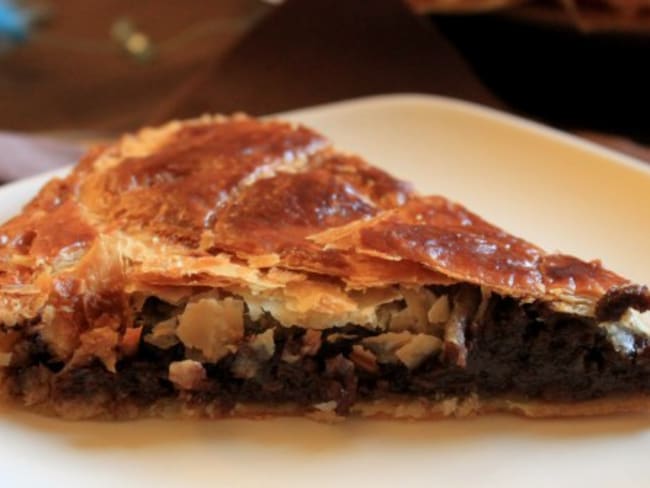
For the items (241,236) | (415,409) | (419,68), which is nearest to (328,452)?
(415,409)

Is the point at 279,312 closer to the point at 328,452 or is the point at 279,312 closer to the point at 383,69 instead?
the point at 328,452

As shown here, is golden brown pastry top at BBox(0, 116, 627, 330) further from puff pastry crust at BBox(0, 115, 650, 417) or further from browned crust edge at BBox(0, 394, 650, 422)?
browned crust edge at BBox(0, 394, 650, 422)

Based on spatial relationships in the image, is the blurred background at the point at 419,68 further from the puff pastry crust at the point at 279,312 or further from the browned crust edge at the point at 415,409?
the browned crust edge at the point at 415,409

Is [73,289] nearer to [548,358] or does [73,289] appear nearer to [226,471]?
[226,471]

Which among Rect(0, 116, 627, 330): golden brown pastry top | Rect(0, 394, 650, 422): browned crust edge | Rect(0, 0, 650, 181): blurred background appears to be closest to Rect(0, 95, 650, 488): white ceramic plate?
Rect(0, 394, 650, 422): browned crust edge

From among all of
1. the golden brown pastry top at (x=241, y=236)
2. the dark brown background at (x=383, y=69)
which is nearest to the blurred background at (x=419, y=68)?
the dark brown background at (x=383, y=69)

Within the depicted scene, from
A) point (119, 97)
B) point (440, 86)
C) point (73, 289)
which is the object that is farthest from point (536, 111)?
point (73, 289)
